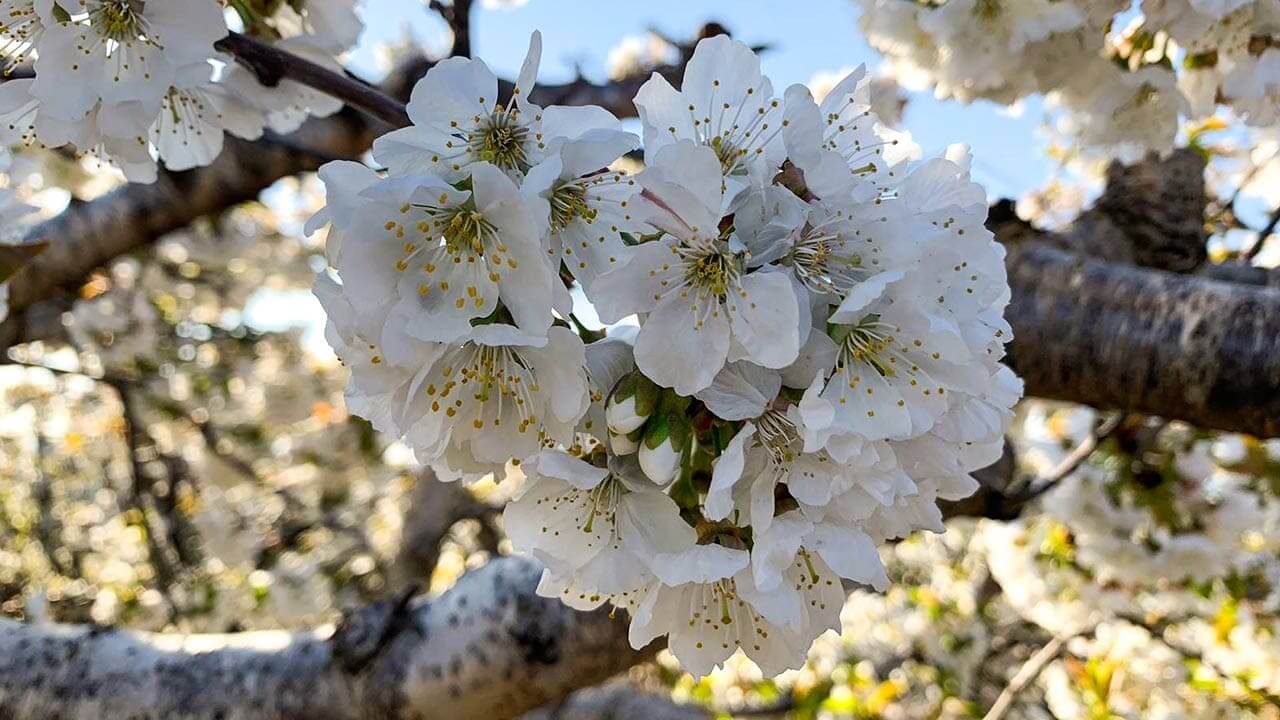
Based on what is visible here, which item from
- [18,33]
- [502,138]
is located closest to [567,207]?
[502,138]

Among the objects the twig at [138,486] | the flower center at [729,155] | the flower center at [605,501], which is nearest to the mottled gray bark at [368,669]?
the flower center at [605,501]

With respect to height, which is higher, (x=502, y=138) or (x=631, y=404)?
(x=502, y=138)

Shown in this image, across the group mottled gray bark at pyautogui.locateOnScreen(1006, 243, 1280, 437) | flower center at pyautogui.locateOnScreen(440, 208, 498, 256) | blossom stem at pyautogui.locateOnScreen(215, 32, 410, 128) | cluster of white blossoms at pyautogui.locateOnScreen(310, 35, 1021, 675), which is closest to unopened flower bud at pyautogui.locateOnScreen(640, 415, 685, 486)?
cluster of white blossoms at pyautogui.locateOnScreen(310, 35, 1021, 675)

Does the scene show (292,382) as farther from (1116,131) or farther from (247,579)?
(1116,131)

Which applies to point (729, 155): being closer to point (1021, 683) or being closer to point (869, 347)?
point (869, 347)

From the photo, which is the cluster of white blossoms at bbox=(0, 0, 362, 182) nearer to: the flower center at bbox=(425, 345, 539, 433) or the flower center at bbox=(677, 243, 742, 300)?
the flower center at bbox=(425, 345, 539, 433)

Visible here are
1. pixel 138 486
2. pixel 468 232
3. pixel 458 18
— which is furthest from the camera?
pixel 138 486

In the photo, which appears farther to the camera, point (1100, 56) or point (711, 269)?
point (1100, 56)
